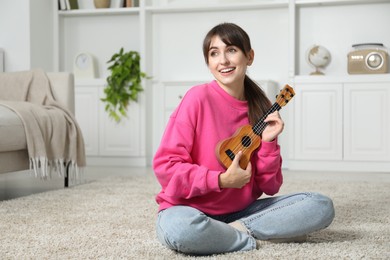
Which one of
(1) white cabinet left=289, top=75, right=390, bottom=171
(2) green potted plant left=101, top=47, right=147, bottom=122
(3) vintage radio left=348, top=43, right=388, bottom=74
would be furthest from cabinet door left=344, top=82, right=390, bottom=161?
(2) green potted plant left=101, top=47, right=147, bottom=122

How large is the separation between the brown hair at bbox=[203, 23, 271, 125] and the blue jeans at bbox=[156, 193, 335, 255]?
0.81 feet

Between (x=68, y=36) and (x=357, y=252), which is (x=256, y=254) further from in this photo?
(x=68, y=36)

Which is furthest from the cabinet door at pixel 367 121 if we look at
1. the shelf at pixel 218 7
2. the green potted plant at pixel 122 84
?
the green potted plant at pixel 122 84

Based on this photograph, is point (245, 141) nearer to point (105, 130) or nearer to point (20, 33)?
point (105, 130)

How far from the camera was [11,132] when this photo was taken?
2.93 metres

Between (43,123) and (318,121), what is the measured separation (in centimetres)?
212

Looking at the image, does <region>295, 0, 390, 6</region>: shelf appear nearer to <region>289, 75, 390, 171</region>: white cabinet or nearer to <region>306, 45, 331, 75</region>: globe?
<region>306, 45, 331, 75</region>: globe

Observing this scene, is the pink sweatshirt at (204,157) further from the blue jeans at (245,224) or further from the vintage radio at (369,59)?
the vintage radio at (369,59)

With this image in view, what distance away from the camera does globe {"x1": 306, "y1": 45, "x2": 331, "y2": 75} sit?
464 centimetres

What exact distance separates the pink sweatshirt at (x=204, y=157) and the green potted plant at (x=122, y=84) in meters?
3.17

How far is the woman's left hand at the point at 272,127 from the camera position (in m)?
1.67

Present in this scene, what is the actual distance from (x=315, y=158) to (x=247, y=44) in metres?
2.95

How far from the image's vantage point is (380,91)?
443 centimetres

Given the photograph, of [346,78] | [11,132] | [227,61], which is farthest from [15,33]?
[227,61]
